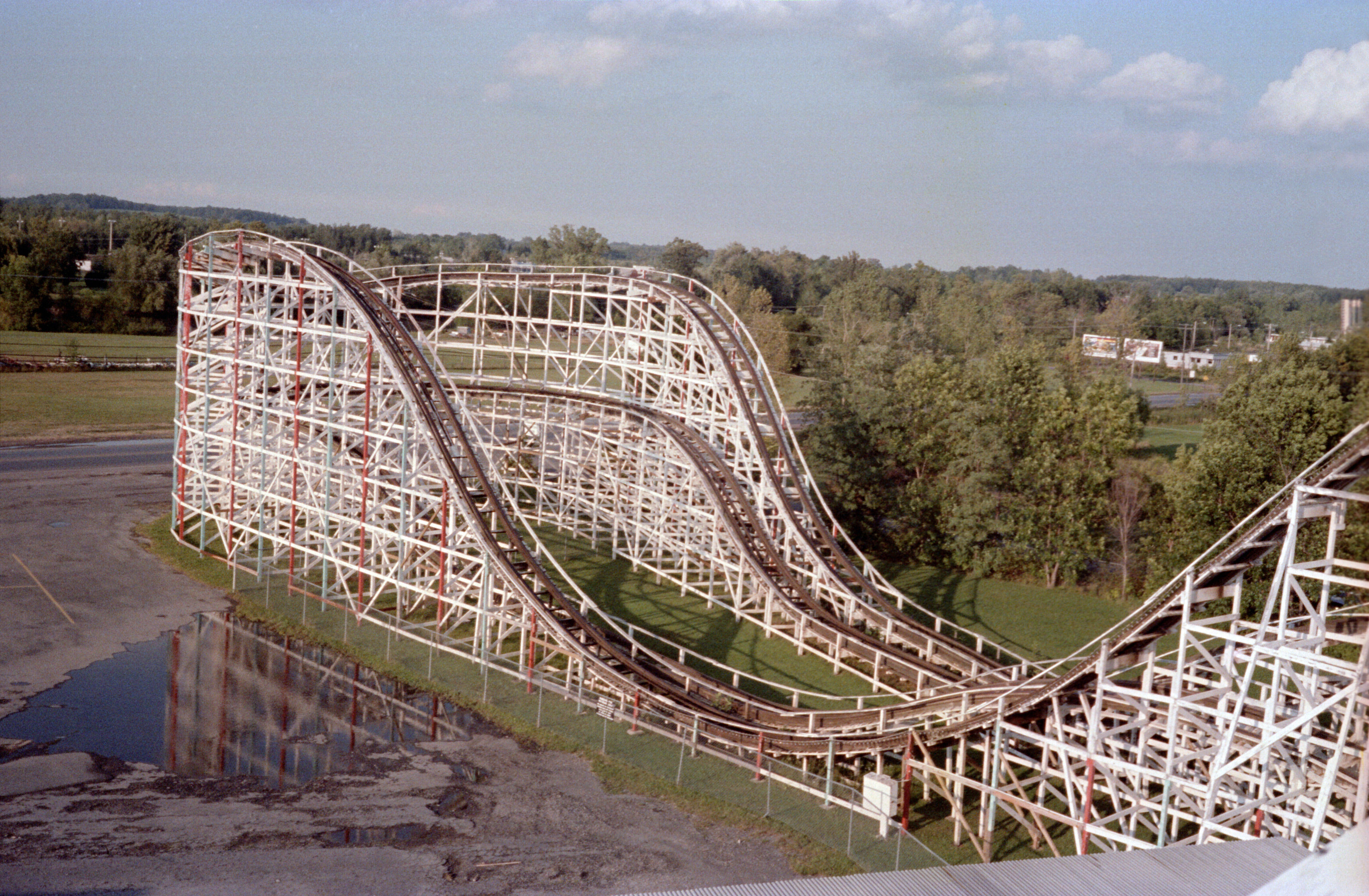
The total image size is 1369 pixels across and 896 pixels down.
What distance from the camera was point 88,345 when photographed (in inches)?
2098

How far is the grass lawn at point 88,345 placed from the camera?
163 ft

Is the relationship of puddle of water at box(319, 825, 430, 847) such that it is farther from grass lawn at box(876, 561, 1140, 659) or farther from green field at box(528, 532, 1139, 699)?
grass lawn at box(876, 561, 1140, 659)

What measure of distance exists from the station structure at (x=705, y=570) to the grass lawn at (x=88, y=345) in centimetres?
2613

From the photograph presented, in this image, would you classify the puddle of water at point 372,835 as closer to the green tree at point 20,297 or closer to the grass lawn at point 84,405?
the grass lawn at point 84,405

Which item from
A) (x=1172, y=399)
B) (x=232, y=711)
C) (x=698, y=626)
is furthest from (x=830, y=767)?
(x=1172, y=399)

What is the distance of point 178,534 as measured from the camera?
22.7 meters

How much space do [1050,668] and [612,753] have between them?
5079mm

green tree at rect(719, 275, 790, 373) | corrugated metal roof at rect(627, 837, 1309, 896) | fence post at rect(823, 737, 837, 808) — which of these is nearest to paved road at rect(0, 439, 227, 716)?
fence post at rect(823, 737, 837, 808)

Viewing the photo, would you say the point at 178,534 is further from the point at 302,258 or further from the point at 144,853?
the point at 144,853

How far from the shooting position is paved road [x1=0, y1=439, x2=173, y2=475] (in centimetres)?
3005

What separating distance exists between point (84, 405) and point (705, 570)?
28645 millimetres

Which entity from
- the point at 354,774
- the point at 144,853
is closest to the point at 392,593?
the point at 354,774

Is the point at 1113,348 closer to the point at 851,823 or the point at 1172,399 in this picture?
the point at 1172,399

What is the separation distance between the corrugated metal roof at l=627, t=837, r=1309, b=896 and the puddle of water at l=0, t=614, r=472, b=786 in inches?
289
